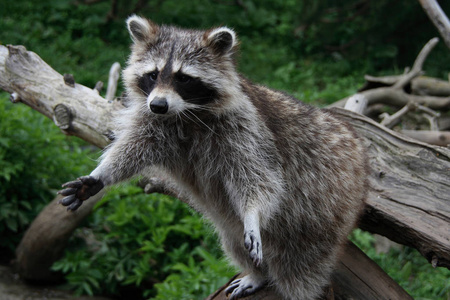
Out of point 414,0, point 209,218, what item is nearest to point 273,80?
point 414,0

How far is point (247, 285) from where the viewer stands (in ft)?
10.2

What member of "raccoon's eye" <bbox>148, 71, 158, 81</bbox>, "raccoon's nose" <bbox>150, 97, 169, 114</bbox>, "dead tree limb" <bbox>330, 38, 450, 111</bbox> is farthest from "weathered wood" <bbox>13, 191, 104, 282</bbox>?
"dead tree limb" <bbox>330, 38, 450, 111</bbox>

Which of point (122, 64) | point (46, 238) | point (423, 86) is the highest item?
point (423, 86)

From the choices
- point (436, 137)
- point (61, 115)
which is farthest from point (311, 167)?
point (436, 137)

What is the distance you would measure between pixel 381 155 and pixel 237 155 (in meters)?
1.25

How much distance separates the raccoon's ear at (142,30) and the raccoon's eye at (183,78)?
324 millimetres

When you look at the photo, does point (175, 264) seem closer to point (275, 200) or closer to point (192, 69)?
point (275, 200)

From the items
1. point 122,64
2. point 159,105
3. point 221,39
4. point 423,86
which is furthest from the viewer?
point 122,64

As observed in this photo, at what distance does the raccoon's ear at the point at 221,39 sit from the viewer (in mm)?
2746

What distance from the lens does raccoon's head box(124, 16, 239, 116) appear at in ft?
8.40

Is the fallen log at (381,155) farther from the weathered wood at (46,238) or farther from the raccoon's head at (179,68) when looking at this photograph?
the weathered wood at (46,238)

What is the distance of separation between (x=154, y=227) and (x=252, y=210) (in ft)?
6.60

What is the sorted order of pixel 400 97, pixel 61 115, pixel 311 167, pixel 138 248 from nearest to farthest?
pixel 311 167 < pixel 61 115 < pixel 138 248 < pixel 400 97

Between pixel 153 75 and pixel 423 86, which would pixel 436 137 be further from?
pixel 153 75
